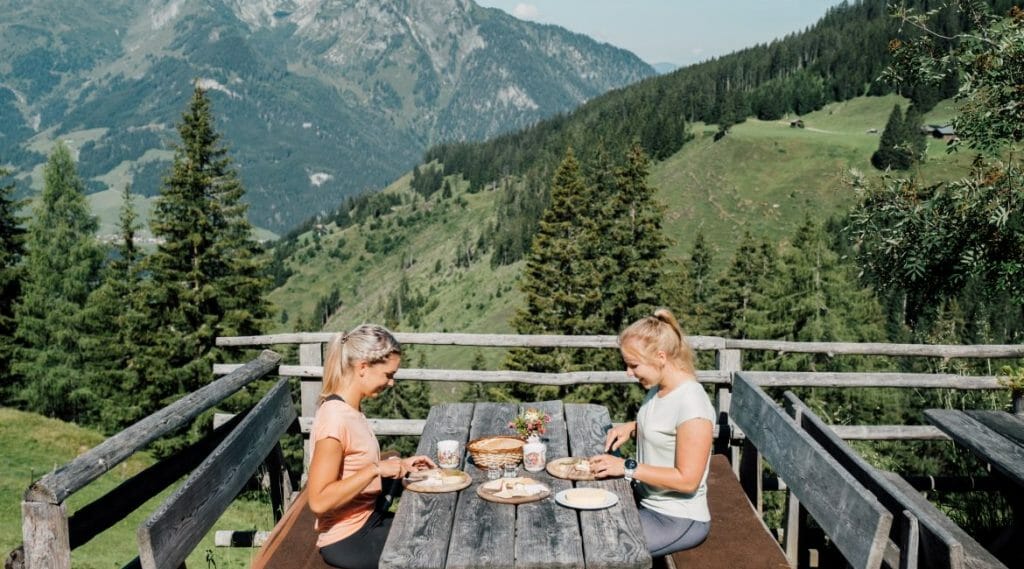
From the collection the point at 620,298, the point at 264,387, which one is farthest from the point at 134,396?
the point at 620,298

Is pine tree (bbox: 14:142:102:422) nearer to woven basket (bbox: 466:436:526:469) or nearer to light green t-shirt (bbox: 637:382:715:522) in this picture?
woven basket (bbox: 466:436:526:469)

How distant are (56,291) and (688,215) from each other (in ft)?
207

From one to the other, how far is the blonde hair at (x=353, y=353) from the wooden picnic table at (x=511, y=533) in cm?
77

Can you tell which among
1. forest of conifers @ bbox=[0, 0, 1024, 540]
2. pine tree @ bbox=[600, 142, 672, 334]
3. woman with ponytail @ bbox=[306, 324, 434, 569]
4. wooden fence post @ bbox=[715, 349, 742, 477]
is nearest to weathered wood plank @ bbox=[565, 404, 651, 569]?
woman with ponytail @ bbox=[306, 324, 434, 569]

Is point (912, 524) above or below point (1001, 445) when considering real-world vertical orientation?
above

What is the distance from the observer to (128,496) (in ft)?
14.9

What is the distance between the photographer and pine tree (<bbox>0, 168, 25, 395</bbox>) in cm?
3316

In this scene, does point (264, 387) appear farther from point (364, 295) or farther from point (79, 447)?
point (364, 295)

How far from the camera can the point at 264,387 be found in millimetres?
29234

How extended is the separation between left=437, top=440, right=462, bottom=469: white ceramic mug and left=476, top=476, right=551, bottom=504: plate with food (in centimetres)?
30

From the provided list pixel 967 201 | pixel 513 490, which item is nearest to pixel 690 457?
pixel 513 490

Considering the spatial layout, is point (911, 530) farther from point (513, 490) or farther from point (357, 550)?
point (357, 550)

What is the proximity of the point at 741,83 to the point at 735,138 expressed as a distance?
5150 cm

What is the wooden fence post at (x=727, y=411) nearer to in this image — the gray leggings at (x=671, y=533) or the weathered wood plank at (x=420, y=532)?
the gray leggings at (x=671, y=533)
